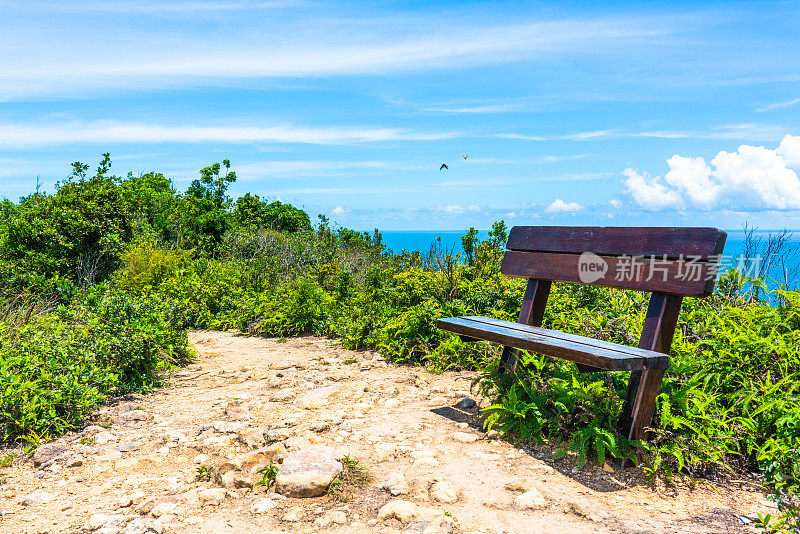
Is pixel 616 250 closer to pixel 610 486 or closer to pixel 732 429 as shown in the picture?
pixel 732 429

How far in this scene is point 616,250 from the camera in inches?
162

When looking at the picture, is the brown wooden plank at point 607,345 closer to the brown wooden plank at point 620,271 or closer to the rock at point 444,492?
the brown wooden plank at point 620,271

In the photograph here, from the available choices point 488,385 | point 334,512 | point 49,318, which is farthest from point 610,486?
point 49,318

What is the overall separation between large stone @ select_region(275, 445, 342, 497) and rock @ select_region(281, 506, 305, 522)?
12 cm

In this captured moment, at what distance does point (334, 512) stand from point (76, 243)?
9.86 m

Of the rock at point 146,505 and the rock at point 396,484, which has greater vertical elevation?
the rock at point 396,484

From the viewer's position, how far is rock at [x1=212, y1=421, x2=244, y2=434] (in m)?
4.26

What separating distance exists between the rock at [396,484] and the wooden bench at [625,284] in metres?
1.10

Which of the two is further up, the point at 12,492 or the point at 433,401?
the point at 433,401

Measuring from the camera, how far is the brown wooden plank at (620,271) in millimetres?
3508

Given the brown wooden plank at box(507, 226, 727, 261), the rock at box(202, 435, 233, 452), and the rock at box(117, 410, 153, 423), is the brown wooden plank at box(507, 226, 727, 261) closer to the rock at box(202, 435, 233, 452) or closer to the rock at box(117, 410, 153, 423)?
the rock at box(202, 435, 233, 452)

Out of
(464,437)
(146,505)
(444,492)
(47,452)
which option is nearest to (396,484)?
(444,492)

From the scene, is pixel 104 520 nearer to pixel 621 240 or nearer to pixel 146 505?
pixel 146 505

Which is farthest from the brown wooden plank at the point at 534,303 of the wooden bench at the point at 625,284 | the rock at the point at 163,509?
the rock at the point at 163,509
